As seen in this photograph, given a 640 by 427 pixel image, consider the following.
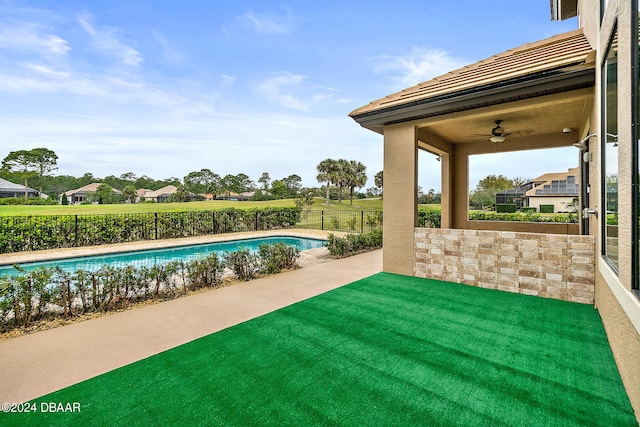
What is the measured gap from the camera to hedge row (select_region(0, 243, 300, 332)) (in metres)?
3.59

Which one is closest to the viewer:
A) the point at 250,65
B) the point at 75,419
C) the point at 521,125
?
the point at 75,419

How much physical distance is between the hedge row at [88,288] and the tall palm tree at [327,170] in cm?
3293

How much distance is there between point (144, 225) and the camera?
12.1 m

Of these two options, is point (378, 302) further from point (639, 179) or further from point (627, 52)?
point (627, 52)

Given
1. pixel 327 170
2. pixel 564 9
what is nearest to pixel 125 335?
pixel 564 9

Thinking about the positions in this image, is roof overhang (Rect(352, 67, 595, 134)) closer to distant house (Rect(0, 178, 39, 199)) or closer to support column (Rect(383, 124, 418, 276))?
support column (Rect(383, 124, 418, 276))

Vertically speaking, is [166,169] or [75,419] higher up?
[166,169]

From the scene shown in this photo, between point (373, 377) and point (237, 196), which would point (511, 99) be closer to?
point (373, 377)

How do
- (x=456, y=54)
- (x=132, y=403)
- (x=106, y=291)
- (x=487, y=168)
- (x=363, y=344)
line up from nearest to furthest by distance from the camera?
(x=132, y=403) < (x=363, y=344) < (x=106, y=291) < (x=487, y=168) < (x=456, y=54)

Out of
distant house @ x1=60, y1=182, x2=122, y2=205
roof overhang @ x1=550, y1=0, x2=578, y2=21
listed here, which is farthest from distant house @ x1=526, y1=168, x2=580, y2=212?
distant house @ x1=60, y1=182, x2=122, y2=205

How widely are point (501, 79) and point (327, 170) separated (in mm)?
33985

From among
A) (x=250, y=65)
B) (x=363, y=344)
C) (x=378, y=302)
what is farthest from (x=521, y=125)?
(x=250, y=65)

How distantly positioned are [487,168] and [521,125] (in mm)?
3407

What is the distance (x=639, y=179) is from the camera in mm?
1742
